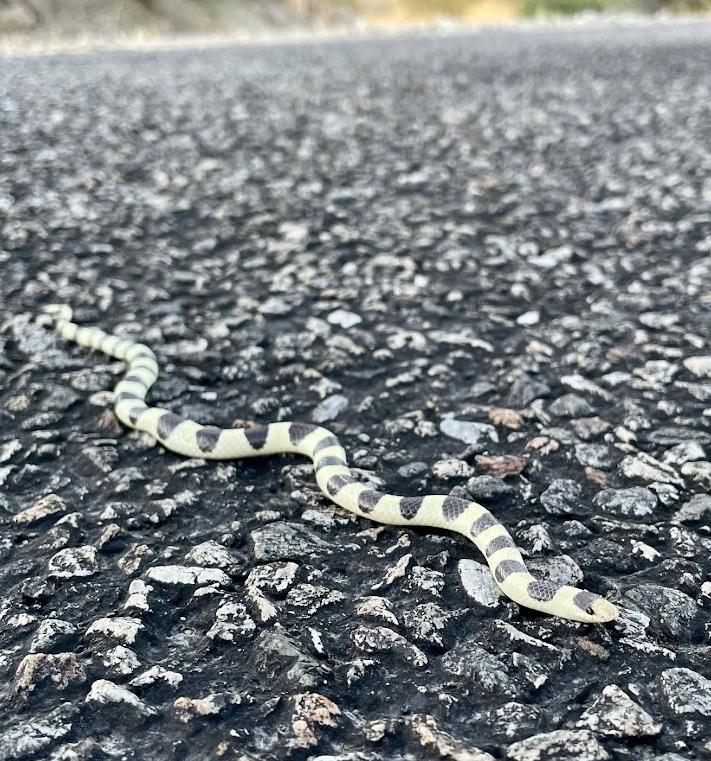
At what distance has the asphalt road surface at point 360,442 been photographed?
9.40 feet

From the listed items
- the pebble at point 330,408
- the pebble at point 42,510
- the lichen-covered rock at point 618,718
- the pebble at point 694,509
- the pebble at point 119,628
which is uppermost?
the lichen-covered rock at point 618,718

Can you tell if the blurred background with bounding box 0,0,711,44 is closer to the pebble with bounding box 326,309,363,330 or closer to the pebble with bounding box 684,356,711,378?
the pebble with bounding box 326,309,363,330

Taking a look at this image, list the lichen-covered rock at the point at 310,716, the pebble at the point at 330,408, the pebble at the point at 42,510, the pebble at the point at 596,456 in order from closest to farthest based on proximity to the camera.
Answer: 1. the lichen-covered rock at the point at 310,716
2. the pebble at the point at 42,510
3. the pebble at the point at 596,456
4. the pebble at the point at 330,408

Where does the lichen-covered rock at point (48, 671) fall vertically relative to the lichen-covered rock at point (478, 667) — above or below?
below

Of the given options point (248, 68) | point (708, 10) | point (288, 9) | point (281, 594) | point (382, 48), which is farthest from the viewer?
point (288, 9)

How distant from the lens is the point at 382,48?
21594mm

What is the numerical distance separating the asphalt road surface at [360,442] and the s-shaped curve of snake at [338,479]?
0.30 ft

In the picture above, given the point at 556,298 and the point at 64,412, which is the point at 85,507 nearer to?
the point at 64,412

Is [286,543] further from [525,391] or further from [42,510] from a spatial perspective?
[525,391]

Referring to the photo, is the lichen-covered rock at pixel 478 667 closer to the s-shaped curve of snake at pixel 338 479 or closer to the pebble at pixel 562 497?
the s-shaped curve of snake at pixel 338 479

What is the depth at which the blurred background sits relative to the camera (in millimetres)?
33562

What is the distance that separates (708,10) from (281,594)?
42337 mm

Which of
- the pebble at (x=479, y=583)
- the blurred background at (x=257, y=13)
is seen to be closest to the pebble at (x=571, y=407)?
the pebble at (x=479, y=583)

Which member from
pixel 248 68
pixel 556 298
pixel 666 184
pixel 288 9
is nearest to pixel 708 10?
pixel 288 9
